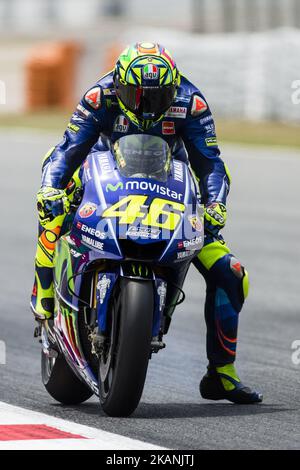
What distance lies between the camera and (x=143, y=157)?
5.74 meters

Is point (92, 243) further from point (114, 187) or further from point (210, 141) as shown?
point (210, 141)

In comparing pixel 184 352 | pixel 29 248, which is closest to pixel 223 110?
pixel 29 248

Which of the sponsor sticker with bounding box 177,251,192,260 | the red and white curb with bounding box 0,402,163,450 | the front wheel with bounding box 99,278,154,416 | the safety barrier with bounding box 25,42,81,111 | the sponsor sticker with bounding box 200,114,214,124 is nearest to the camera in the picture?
the red and white curb with bounding box 0,402,163,450

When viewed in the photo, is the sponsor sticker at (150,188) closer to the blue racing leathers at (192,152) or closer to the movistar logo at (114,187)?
the movistar logo at (114,187)

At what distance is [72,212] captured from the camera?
19.5ft

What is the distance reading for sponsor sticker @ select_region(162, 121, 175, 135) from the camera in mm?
5934

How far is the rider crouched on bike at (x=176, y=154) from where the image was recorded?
5789 millimetres

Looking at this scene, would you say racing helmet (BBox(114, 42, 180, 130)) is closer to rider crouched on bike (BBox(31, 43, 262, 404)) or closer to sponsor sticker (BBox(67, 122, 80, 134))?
rider crouched on bike (BBox(31, 43, 262, 404))

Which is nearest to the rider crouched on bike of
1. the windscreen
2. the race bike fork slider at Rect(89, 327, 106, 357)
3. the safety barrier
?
the windscreen

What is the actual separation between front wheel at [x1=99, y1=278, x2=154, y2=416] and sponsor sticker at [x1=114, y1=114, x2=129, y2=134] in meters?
0.80

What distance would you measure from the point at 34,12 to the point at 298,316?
46.3 m

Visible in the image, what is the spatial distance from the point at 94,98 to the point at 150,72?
35cm

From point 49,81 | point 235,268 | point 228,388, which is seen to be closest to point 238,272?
point 235,268

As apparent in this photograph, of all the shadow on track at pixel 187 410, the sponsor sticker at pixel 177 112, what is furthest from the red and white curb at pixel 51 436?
the sponsor sticker at pixel 177 112
